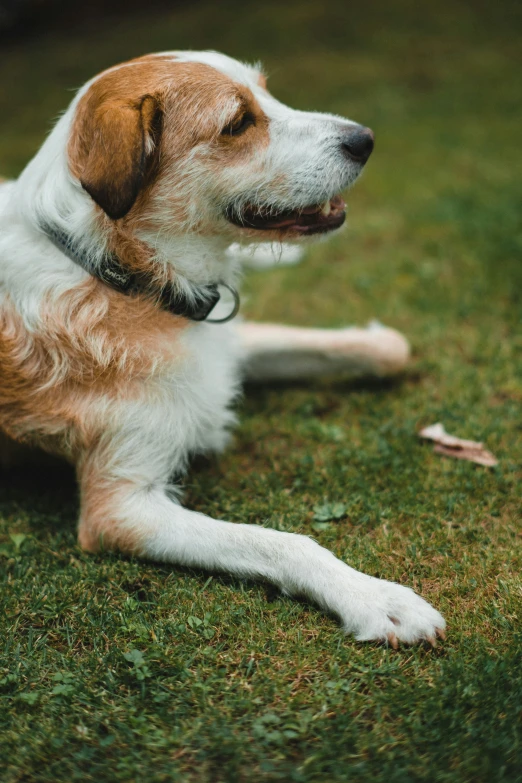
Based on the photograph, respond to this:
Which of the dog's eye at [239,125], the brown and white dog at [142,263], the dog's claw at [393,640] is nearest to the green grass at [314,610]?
the dog's claw at [393,640]

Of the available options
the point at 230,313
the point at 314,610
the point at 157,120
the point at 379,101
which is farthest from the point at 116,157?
the point at 379,101

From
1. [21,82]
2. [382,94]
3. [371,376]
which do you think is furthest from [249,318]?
[21,82]

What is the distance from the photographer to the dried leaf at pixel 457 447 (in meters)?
3.37

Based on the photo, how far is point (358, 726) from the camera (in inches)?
85.4

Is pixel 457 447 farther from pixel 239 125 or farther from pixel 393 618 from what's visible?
pixel 239 125

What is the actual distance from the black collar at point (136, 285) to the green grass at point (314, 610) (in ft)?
2.70

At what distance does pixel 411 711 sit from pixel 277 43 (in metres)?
10.8

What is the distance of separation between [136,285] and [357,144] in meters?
1.18

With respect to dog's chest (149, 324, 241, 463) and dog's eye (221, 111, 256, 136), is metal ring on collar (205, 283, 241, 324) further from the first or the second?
dog's eye (221, 111, 256, 136)

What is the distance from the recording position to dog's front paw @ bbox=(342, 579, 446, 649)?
2.43 m

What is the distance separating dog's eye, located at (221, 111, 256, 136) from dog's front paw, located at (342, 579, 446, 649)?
6.38 ft

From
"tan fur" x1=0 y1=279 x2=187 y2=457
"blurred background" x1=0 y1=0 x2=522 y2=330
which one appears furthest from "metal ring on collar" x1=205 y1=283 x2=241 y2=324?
"blurred background" x1=0 y1=0 x2=522 y2=330

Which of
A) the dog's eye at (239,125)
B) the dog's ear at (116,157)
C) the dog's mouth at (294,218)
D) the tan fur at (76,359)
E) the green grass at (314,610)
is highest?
the dog's eye at (239,125)

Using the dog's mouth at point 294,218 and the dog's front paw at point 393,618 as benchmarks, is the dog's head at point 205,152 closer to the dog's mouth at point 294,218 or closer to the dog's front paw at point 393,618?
the dog's mouth at point 294,218
